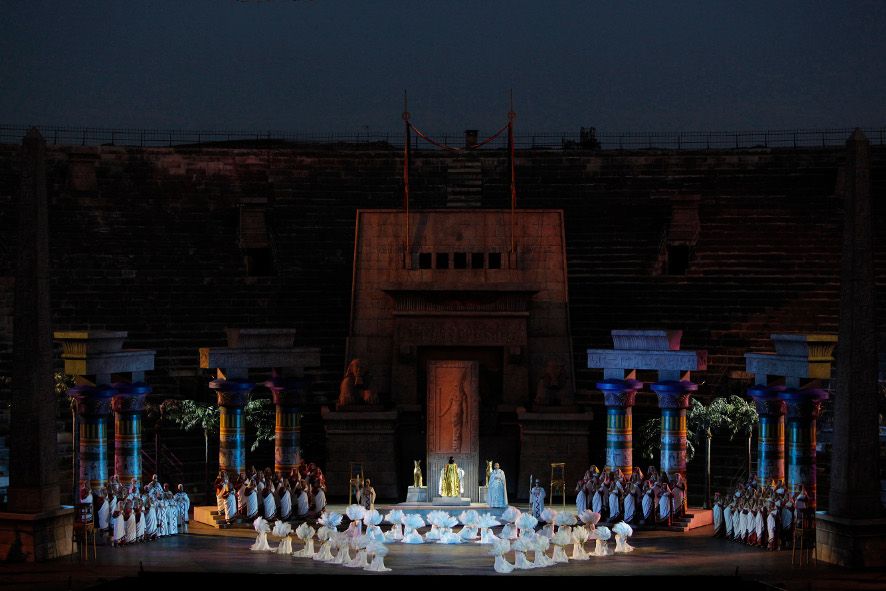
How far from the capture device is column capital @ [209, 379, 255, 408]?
3064 cm

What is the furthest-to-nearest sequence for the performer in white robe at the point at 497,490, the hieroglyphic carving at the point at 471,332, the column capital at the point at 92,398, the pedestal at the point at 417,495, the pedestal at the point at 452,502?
the hieroglyphic carving at the point at 471,332 → the pedestal at the point at 417,495 → the pedestal at the point at 452,502 → the performer in white robe at the point at 497,490 → the column capital at the point at 92,398

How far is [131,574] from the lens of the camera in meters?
22.8

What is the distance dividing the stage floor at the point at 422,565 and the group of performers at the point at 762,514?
1.27 feet

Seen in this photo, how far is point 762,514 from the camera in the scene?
85.5 feet

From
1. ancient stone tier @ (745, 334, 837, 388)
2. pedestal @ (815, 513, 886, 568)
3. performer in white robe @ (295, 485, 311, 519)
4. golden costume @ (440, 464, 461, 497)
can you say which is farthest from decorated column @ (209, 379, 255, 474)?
pedestal @ (815, 513, 886, 568)

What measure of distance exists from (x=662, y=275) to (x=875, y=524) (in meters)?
18.0

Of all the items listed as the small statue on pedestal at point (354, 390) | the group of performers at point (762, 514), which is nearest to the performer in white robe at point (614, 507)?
the group of performers at point (762, 514)

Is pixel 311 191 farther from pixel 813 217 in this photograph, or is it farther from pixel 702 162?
pixel 813 217

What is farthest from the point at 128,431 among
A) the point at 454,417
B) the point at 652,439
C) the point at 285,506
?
the point at 652,439

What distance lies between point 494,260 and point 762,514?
1494cm

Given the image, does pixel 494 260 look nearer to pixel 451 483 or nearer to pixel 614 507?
pixel 451 483

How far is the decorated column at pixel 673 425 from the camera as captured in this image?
1180 inches

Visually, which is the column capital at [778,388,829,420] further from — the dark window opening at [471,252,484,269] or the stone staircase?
the stone staircase

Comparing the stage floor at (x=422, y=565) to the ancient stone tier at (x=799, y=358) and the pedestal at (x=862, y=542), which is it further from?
the ancient stone tier at (x=799, y=358)
